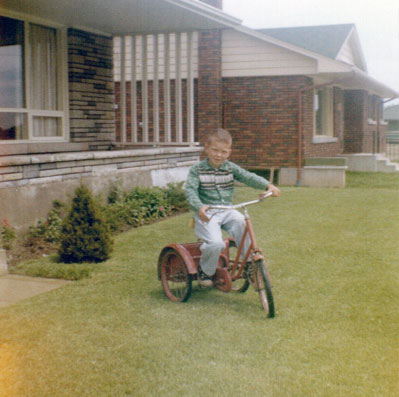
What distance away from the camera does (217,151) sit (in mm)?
4957

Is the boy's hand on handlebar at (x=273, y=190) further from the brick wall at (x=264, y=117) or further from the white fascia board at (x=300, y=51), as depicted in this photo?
the brick wall at (x=264, y=117)

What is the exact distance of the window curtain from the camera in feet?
32.4

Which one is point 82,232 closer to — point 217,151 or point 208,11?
point 217,151

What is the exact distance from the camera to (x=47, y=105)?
10.1 m

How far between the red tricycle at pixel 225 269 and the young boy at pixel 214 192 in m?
0.11

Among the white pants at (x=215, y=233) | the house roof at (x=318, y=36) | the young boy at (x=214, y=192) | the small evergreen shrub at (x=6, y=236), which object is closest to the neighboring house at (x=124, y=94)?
the small evergreen shrub at (x=6, y=236)

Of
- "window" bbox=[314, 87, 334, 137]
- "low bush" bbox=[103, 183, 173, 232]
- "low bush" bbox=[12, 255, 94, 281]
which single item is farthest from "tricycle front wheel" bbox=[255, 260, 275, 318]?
"window" bbox=[314, 87, 334, 137]

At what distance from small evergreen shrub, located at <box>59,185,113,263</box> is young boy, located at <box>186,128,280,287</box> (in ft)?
6.10

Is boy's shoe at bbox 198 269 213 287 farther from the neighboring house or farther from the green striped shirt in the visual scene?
the neighboring house

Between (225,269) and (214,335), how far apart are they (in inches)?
32.2

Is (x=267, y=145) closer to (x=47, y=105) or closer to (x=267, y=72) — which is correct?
(x=267, y=72)

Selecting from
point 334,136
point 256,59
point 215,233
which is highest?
point 256,59

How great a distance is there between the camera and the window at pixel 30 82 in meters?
9.38

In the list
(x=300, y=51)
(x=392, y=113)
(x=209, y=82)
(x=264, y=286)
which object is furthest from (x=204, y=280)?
(x=392, y=113)
